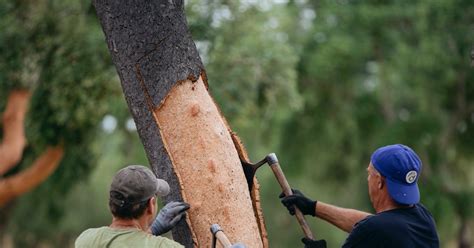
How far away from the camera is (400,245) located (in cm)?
433

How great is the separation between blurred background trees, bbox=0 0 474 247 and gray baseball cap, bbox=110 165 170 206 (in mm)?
11570

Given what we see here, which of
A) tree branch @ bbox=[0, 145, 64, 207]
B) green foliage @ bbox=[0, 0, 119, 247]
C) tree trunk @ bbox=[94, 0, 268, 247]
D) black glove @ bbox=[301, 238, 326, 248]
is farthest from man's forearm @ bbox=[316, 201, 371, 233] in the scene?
tree branch @ bbox=[0, 145, 64, 207]

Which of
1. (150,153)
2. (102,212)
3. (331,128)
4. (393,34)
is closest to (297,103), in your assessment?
(393,34)

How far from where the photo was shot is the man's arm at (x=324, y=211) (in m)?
5.10

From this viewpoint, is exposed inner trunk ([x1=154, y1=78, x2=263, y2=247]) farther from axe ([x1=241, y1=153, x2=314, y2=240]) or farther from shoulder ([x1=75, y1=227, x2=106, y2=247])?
shoulder ([x1=75, y1=227, x2=106, y2=247])

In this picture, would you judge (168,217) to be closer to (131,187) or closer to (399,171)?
(131,187)

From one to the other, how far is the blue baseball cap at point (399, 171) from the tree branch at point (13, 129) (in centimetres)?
1322

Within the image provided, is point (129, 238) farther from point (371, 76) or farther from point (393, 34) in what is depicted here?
point (371, 76)

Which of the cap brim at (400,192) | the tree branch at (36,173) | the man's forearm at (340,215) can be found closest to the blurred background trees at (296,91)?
the tree branch at (36,173)

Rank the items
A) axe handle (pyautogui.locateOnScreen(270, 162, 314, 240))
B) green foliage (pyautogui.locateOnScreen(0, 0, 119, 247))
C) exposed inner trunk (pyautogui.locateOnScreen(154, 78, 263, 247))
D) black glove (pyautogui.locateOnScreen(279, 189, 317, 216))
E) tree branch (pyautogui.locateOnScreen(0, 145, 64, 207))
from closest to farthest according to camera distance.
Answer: exposed inner trunk (pyautogui.locateOnScreen(154, 78, 263, 247)) → axe handle (pyautogui.locateOnScreen(270, 162, 314, 240)) → black glove (pyautogui.locateOnScreen(279, 189, 317, 216)) → green foliage (pyautogui.locateOnScreen(0, 0, 119, 247)) → tree branch (pyautogui.locateOnScreen(0, 145, 64, 207))

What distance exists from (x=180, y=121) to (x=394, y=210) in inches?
42.9

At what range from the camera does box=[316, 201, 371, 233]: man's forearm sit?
5.16 m

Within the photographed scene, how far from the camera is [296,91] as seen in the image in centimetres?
2092

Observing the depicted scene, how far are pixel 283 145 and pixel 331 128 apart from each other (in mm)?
1389
